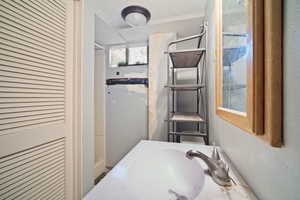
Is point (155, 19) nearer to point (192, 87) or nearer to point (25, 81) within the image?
point (192, 87)

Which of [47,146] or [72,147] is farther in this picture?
[72,147]

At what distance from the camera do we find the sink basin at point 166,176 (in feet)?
1.76

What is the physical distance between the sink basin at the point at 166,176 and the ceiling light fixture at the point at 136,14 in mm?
1251

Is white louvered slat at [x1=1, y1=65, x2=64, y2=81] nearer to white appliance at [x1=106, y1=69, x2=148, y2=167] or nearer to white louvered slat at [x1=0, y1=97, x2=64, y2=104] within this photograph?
white louvered slat at [x1=0, y1=97, x2=64, y2=104]

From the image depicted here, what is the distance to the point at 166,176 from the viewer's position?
720mm

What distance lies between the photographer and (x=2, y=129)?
63 centimetres

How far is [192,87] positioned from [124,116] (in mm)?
1114

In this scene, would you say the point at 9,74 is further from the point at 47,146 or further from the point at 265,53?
the point at 265,53

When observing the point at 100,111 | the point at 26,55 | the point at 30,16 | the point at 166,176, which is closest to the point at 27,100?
the point at 26,55

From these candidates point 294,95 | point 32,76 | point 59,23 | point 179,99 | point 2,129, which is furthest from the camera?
point 179,99

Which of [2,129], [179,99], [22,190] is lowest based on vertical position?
[22,190]

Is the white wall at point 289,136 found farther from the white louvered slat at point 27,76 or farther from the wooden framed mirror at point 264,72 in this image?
the white louvered slat at point 27,76

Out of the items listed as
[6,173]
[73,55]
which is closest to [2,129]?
[6,173]

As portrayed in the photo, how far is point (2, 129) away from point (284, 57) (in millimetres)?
1105
